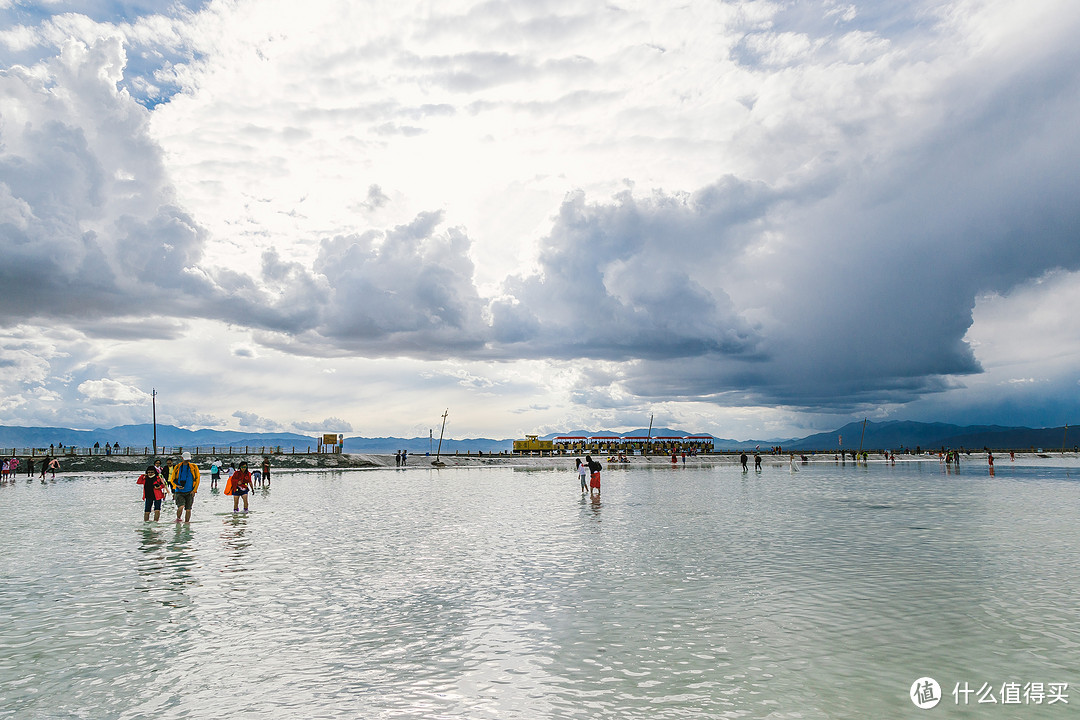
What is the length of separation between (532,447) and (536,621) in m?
123

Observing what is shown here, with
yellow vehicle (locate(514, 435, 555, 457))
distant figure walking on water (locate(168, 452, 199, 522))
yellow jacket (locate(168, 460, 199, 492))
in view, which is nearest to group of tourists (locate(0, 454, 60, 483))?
distant figure walking on water (locate(168, 452, 199, 522))

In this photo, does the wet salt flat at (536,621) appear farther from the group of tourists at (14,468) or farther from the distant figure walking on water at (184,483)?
the group of tourists at (14,468)

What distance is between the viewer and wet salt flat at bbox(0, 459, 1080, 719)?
778cm

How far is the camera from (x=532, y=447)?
133125 millimetres

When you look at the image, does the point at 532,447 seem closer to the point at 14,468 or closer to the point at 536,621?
the point at 14,468

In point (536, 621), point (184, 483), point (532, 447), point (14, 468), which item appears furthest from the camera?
point (532, 447)

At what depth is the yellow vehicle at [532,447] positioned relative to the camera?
131 m

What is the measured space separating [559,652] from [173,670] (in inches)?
212

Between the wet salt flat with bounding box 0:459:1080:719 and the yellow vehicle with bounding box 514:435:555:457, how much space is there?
108 metres

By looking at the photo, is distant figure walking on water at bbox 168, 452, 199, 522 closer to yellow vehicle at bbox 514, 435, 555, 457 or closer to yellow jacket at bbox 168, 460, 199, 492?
yellow jacket at bbox 168, 460, 199, 492

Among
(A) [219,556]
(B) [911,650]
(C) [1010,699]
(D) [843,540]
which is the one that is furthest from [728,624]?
(A) [219,556]

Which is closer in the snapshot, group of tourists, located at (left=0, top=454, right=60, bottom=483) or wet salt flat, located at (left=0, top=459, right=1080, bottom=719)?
wet salt flat, located at (left=0, top=459, right=1080, bottom=719)

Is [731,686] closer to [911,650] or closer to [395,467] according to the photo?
[911,650]

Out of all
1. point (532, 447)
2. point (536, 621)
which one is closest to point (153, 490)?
point (536, 621)
